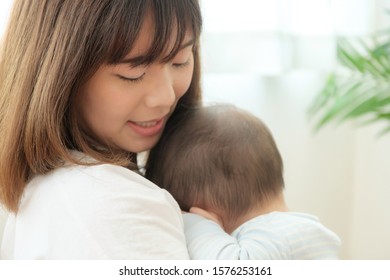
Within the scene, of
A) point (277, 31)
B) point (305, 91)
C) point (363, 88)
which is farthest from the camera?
point (305, 91)

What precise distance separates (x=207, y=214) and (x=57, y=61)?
1.29 ft

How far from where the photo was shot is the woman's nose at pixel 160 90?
963mm

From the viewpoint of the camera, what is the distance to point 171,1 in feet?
3.05

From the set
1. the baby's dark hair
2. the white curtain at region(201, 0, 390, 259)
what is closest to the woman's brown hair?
the baby's dark hair

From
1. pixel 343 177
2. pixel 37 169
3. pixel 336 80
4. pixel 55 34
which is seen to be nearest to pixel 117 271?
pixel 37 169

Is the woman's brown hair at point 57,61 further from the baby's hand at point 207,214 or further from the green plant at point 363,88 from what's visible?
the green plant at point 363,88

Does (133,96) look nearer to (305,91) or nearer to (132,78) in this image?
(132,78)

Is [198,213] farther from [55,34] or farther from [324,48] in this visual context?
[324,48]

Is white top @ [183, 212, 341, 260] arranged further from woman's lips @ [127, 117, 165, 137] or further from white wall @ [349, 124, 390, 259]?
white wall @ [349, 124, 390, 259]

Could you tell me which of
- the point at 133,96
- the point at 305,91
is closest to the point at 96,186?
the point at 133,96

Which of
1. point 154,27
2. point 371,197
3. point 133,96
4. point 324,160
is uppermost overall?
point 154,27

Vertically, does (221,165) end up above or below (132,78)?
below

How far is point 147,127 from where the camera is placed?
1.06 meters

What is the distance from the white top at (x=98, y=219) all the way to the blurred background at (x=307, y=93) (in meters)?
1.04
